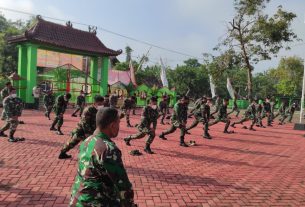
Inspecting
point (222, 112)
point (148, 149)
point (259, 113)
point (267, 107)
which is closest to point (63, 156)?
point (148, 149)

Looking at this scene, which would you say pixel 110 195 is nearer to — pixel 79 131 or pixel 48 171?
pixel 48 171

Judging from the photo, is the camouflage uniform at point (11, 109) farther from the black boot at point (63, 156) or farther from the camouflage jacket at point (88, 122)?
the camouflage jacket at point (88, 122)

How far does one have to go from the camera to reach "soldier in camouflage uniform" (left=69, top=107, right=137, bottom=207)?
280cm

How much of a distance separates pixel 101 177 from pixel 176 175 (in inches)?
178

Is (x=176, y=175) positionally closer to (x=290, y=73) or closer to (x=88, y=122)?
(x=88, y=122)

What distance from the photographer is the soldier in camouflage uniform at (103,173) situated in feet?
9.20

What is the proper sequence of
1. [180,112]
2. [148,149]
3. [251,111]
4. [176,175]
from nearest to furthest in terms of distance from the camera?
1. [176,175]
2. [148,149]
3. [180,112]
4. [251,111]

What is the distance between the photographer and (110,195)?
9.63 ft

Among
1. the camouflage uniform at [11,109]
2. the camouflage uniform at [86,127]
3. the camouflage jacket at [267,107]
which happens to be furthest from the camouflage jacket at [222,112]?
the camouflage uniform at [11,109]

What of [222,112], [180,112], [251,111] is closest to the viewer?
[180,112]

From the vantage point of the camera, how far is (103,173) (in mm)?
2873

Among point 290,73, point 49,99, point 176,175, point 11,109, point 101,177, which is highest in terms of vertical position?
point 290,73

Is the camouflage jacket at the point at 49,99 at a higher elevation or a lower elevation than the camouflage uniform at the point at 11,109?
higher

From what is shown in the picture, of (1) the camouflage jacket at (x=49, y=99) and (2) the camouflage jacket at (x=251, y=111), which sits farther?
(2) the camouflage jacket at (x=251, y=111)
